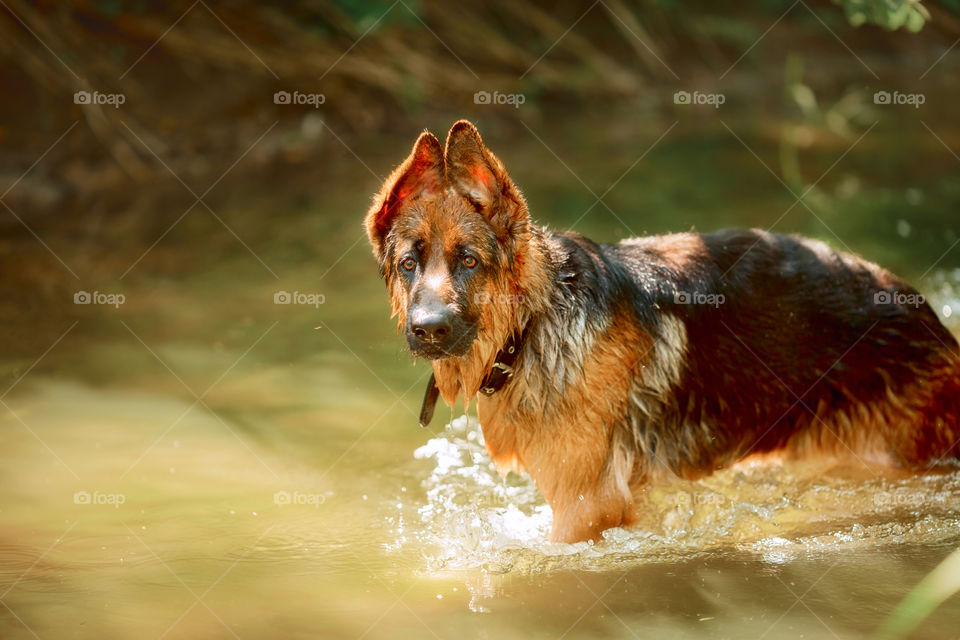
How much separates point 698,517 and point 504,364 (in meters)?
1.35

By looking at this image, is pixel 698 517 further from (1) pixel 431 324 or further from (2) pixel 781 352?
(1) pixel 431 324

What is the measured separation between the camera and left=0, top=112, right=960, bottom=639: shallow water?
3.90 metres

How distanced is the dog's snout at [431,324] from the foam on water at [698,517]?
3.32 ft

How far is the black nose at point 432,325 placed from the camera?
3.84 meters

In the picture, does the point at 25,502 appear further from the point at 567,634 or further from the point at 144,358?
the point at 567,634

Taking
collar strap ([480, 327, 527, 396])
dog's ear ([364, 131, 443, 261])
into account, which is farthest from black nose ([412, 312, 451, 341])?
dog's ear ([364, 131, 443, 261])

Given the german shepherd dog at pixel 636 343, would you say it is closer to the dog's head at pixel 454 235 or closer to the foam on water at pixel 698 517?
the dog's head at pixel 454 235

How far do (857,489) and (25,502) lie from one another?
4280mm

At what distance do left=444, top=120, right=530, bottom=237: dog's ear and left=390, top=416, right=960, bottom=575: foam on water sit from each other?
1.20 m

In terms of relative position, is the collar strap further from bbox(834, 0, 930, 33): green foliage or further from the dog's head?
bbox(834, 0, 930, 33): green foliage

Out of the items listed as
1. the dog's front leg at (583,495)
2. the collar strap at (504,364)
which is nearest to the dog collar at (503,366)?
the collar strap at (504,364)

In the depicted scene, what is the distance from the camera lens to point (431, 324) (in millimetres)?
3840

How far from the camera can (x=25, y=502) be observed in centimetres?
480

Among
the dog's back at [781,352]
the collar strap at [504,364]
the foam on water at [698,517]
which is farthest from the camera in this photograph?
the dog's back at [781,352]
